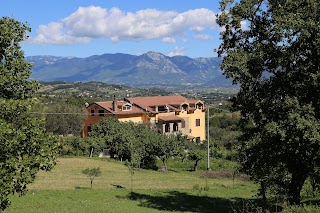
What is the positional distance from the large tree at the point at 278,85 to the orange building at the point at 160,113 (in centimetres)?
5832

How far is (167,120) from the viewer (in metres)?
84.1

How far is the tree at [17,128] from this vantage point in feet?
33.0

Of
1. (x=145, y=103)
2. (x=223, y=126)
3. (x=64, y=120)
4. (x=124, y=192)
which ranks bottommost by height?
(x=124, y=192)

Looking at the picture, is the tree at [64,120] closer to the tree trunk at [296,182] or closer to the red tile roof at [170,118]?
the red tile roof at [170,118]

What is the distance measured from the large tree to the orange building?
58.3 meters

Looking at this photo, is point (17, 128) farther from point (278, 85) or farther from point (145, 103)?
point (145, 103)

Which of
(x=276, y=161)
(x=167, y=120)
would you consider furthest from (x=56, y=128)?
(x=276, y=161)

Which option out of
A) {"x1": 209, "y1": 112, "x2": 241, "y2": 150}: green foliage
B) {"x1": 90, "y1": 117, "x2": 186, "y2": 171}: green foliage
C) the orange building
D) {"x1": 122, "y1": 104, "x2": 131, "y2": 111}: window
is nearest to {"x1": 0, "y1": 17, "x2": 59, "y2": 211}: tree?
{"x1": 90, "y1": 117, "x2": 186, "y2": 171}: green foliage

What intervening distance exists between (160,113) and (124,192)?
2177 inches

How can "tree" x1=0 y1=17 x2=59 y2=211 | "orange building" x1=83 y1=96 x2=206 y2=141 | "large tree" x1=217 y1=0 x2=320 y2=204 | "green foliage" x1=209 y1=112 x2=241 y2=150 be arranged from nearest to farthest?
"tree" x1=0 y1=17 x2=59 y2=211 < "large tree" x1=217 y1=0 x2=320 y2=204 < "orange building" x1=83 y1=96 x2=206 y2=141 < "green foliage" x1=209 y1=112 x2=241 y2=150

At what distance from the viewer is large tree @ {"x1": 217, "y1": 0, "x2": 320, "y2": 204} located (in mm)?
19203

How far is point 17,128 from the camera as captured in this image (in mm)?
10695

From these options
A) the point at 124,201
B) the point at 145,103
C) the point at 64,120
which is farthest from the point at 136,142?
the point at 145,103

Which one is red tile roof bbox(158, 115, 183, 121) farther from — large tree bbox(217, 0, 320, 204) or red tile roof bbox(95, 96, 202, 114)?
large tree bbox(217, 0, 320, 204)
